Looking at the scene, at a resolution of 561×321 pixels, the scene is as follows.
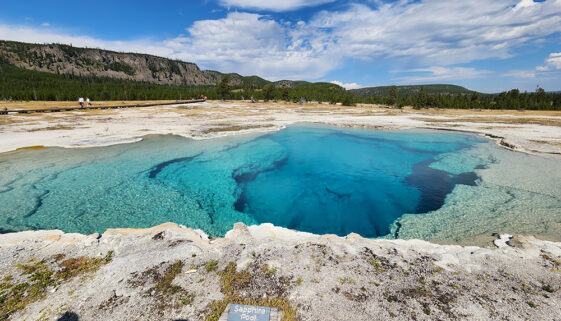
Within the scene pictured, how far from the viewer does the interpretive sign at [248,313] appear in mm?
4703

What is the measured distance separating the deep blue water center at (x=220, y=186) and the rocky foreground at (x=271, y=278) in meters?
3.50

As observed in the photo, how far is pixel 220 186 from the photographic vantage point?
16625 millimetres

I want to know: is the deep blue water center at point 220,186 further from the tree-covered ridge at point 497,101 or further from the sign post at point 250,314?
the tree-covered ridge at point 497,101

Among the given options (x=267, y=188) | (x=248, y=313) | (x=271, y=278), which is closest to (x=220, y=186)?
(x=267, y=188)

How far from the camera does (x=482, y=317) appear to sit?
517 cm

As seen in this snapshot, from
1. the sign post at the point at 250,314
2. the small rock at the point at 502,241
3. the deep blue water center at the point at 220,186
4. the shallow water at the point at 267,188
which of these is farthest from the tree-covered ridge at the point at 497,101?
the sign post at the point at 250,314

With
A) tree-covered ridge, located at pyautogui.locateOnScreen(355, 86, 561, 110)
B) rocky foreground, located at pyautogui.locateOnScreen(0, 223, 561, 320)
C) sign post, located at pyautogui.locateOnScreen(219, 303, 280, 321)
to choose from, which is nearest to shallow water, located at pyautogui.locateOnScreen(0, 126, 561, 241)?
rocky foreground, located at pyautogui.locateOnScreen(0, 223, 561, 320)

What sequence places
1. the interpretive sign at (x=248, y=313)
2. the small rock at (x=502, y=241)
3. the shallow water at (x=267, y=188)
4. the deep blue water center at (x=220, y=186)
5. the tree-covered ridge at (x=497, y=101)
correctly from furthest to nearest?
the tree-covered ridge at (x=497, y=101) < the deep blue water center at (x=220, y=186) < the shallow water at (x=267, y=188) < the small rock at (x=502, y=241) < the interpretive sign at (x=248, y=313)

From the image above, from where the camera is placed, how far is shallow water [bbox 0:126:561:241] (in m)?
11.8

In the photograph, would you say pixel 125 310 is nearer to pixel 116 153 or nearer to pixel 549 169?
pixel 116 153

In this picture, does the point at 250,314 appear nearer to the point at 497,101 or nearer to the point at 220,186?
the point at 220,186

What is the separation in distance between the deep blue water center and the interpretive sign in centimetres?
646

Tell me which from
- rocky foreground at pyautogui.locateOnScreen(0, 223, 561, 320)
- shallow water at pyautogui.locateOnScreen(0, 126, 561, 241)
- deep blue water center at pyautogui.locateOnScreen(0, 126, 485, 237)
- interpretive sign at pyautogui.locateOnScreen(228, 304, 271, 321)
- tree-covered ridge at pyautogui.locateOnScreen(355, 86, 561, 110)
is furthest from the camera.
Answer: tree-covered ridge at pyautogui.locateOnScreen(355, 86, 561, 110)

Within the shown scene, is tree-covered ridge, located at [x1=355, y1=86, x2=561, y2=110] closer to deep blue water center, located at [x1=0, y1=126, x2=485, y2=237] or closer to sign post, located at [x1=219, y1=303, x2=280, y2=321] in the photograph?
deep blue water center, located at [x1=0, y1=126, x2=485, y2=237]
